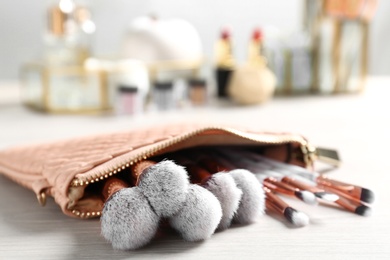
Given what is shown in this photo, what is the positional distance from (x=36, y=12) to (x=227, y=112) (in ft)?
2.28

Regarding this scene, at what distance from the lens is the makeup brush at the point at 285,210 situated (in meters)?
0.58

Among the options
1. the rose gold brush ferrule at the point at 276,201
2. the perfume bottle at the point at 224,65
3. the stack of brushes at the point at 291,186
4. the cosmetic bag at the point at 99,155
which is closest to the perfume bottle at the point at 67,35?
the perfume bottle at the point at 224,65

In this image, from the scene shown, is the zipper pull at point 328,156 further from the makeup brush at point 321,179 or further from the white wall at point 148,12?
the white wall at point 148,12

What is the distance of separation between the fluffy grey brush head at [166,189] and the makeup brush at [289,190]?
0.13 meters

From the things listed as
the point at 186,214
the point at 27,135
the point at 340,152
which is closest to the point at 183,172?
the point at 186,214

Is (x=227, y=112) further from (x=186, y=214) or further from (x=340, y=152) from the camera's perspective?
(x=186, y=214)

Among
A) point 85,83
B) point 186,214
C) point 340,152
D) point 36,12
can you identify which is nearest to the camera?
point 186,214

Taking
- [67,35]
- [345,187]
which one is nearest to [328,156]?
[345,187]

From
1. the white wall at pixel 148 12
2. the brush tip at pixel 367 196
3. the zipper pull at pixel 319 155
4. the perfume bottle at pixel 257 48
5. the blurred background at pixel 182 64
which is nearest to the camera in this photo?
the brush tip at pixel 367 196

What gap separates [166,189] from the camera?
523mm

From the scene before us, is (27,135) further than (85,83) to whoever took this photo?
No

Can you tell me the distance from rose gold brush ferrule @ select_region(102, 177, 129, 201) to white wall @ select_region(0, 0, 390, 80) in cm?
112

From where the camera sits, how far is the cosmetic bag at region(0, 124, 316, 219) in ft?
2.00

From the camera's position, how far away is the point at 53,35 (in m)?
1.31
